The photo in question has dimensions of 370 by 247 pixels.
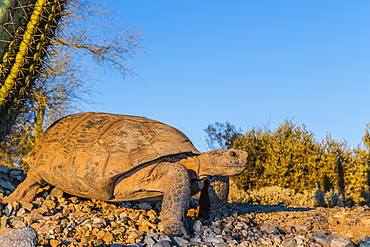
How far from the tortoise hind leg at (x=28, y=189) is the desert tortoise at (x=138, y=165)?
27 cm

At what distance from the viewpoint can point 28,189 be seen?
231 inches

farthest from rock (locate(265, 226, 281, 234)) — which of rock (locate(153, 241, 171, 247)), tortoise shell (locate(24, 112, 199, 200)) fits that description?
rock (locate(153, 241, 171, 247))

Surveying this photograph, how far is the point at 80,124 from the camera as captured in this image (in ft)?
18.8

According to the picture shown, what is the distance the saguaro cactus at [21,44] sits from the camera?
19.3 ft

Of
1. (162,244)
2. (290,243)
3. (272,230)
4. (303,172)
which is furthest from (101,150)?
(303,172)

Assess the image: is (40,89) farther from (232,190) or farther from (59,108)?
(232,190)

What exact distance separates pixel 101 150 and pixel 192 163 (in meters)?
1.18

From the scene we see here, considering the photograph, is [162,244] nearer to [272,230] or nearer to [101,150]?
[101,150]

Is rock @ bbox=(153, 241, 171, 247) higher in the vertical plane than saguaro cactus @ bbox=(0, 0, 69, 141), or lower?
lower

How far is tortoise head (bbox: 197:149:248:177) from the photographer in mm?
4949

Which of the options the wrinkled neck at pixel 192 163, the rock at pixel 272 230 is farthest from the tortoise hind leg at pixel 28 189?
the rock at pixel 272 230

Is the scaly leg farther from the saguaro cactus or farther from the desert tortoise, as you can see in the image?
the saguaro cactus

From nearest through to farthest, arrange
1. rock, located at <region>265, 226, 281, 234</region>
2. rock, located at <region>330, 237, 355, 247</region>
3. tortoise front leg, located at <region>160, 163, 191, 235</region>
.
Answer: tortoise front leg, located at <region>160, 163, 191, 235</region> → rock, located at <region>330, 237, 355, 247</region> → rock, located at <region>265, 226, 281, 234</region>

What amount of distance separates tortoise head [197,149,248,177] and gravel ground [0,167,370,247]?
72cm
